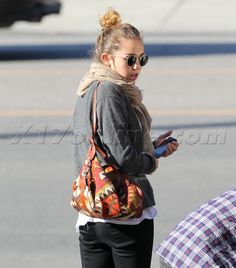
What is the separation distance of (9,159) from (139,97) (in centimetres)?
485

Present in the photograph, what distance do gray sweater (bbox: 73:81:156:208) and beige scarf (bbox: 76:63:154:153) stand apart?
0.02 m

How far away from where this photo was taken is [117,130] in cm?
385

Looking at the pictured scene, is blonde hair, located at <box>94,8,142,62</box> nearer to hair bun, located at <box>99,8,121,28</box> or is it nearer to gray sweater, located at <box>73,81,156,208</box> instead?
hair bun, located at <box>99,8,121,28</box>

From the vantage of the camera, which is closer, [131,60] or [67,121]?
[131,60]

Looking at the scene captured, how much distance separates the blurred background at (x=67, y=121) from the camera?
6785 mm

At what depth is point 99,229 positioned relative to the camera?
13.0 feet

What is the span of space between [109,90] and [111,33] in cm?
24

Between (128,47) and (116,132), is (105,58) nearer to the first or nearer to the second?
(128,47)

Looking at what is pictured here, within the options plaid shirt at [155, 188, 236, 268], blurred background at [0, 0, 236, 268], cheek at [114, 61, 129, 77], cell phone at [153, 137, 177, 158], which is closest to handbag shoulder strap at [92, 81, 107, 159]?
cheek at [114, 61, 129, 77]

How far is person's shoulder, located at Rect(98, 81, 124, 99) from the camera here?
386 centimetres

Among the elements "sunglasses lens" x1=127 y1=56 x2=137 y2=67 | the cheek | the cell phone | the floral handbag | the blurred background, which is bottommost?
Answer: the blurred background

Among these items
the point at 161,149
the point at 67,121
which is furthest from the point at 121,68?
the point at 67,121

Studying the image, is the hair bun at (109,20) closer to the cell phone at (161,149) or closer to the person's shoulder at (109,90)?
the person's shoulder at (109,90)

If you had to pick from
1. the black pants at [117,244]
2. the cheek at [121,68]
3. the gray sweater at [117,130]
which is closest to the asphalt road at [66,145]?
the black pants at [117,244]
